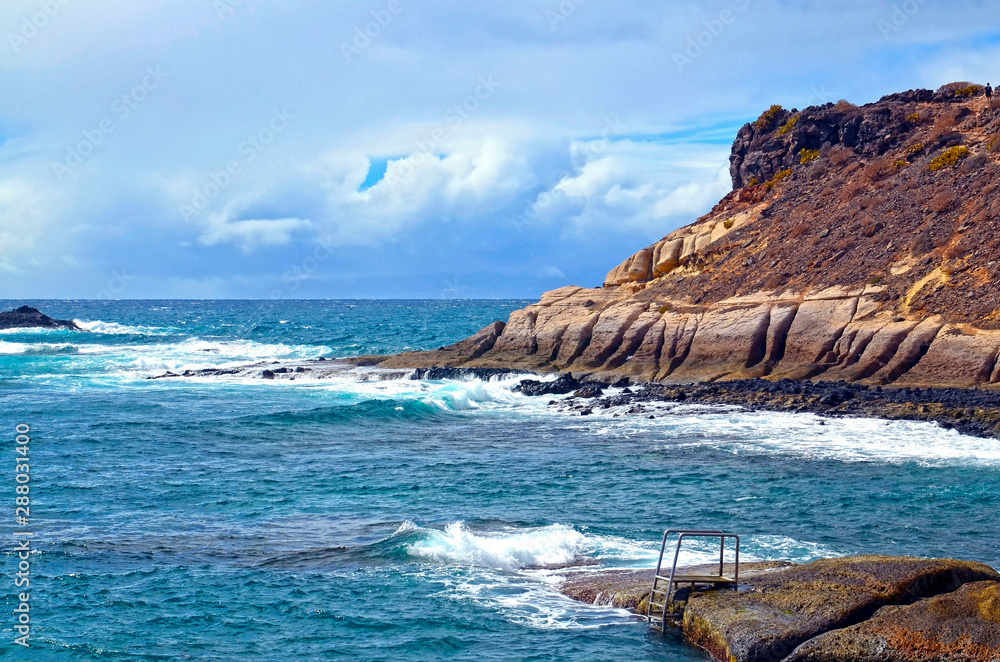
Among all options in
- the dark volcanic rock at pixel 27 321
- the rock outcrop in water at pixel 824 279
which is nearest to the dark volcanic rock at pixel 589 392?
the rock outcrop in water at pixel 824 279

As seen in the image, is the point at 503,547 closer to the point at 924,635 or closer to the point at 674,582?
the point at 674,582

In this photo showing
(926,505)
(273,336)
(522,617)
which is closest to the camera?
(522,617)

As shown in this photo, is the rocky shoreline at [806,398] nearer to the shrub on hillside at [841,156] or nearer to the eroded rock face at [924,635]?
the eroded rock face at [924,635]

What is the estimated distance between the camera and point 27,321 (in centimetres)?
9150

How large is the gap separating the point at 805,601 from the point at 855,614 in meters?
0.65

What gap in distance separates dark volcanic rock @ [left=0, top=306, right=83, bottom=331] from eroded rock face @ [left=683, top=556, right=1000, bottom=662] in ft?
303

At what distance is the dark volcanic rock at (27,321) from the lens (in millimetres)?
90375

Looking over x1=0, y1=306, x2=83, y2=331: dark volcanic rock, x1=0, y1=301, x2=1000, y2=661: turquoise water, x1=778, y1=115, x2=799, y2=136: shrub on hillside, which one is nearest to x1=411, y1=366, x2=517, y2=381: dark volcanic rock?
x1=0, y1=301, x2=1000, y2=661: turquoise water

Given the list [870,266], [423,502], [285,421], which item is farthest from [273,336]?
[423,502]

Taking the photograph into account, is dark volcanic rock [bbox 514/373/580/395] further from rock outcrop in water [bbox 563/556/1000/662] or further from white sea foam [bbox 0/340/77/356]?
white sea foam [bbox 0/340/77/356]

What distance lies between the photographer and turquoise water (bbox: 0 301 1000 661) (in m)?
13.3

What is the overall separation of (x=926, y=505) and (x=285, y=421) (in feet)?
73.3

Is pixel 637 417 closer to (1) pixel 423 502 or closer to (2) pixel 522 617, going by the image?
(1) pixel 423 502

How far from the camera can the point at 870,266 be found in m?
39.8
